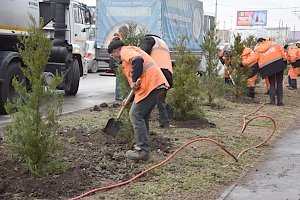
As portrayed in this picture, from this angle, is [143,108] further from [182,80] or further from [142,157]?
[182,80]

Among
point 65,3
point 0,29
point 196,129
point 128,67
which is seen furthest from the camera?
point 65,3

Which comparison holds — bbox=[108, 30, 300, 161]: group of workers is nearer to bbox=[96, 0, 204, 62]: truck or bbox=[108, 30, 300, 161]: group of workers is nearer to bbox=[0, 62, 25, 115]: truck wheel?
bbox=[0, 62, 25, 115]: truck wheel

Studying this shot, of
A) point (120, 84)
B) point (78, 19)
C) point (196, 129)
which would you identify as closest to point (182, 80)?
point (196, 129)

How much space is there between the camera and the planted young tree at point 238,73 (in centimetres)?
1301

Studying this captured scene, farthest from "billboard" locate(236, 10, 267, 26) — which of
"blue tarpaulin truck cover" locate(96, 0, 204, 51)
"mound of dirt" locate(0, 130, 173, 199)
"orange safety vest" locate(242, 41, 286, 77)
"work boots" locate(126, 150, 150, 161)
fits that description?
"work boots" locate(126, 150, 150, 161)

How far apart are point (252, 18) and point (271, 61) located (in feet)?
291

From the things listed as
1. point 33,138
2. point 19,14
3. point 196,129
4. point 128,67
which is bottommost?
point 196,129

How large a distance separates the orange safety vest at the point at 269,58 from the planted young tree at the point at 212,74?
3.91 ft

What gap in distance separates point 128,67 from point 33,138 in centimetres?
166

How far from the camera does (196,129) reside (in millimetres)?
8672

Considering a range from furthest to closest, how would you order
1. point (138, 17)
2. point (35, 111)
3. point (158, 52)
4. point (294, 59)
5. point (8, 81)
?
point (294, 59), point (138, 17), point (8, 81), point (158, 52), point (35, 111)

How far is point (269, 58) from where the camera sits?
12.3 metres

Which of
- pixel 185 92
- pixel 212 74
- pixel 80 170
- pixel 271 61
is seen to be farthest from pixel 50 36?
pixel 271 61

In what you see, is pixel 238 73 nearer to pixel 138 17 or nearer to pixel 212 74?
pixel 212 74
